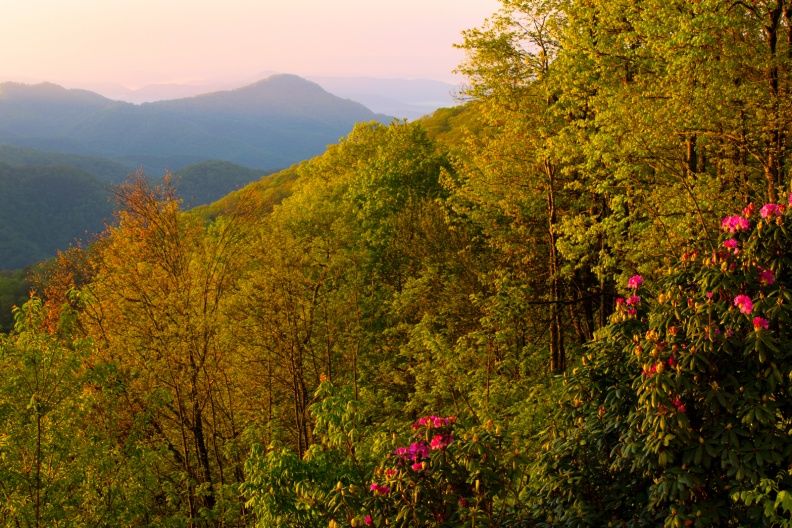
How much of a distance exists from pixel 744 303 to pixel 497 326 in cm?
1511

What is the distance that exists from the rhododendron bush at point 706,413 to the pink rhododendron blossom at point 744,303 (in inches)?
0.6

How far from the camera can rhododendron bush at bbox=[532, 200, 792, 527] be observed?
6828mm

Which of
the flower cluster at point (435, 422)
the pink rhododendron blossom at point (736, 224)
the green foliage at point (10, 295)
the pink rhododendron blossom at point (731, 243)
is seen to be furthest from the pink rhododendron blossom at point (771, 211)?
the green foliage at point (10, 295)

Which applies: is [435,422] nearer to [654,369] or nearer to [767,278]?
[654,369]

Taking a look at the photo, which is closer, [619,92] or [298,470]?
[298,470]

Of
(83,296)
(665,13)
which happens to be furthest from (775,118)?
(83,296)

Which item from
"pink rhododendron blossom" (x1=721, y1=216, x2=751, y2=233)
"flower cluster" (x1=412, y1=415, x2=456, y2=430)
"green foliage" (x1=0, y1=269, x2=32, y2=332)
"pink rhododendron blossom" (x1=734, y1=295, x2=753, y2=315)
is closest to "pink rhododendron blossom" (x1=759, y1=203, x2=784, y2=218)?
"pink rhododendron blossom" (x1=721, y1=216, x2=751, y2=233)

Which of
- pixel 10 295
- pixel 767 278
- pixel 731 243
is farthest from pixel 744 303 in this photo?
pixel 10 295

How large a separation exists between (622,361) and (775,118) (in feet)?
31.4

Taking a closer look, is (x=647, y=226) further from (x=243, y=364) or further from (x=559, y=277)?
(x=243, y=364)

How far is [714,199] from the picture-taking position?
1628 centimetres

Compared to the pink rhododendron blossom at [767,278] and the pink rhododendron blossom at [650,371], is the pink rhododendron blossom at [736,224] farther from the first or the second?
the pink rhododendron blossom at [650,371]

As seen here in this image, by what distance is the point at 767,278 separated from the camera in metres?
7.23

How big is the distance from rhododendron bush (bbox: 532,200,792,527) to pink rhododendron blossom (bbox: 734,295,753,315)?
15mm
